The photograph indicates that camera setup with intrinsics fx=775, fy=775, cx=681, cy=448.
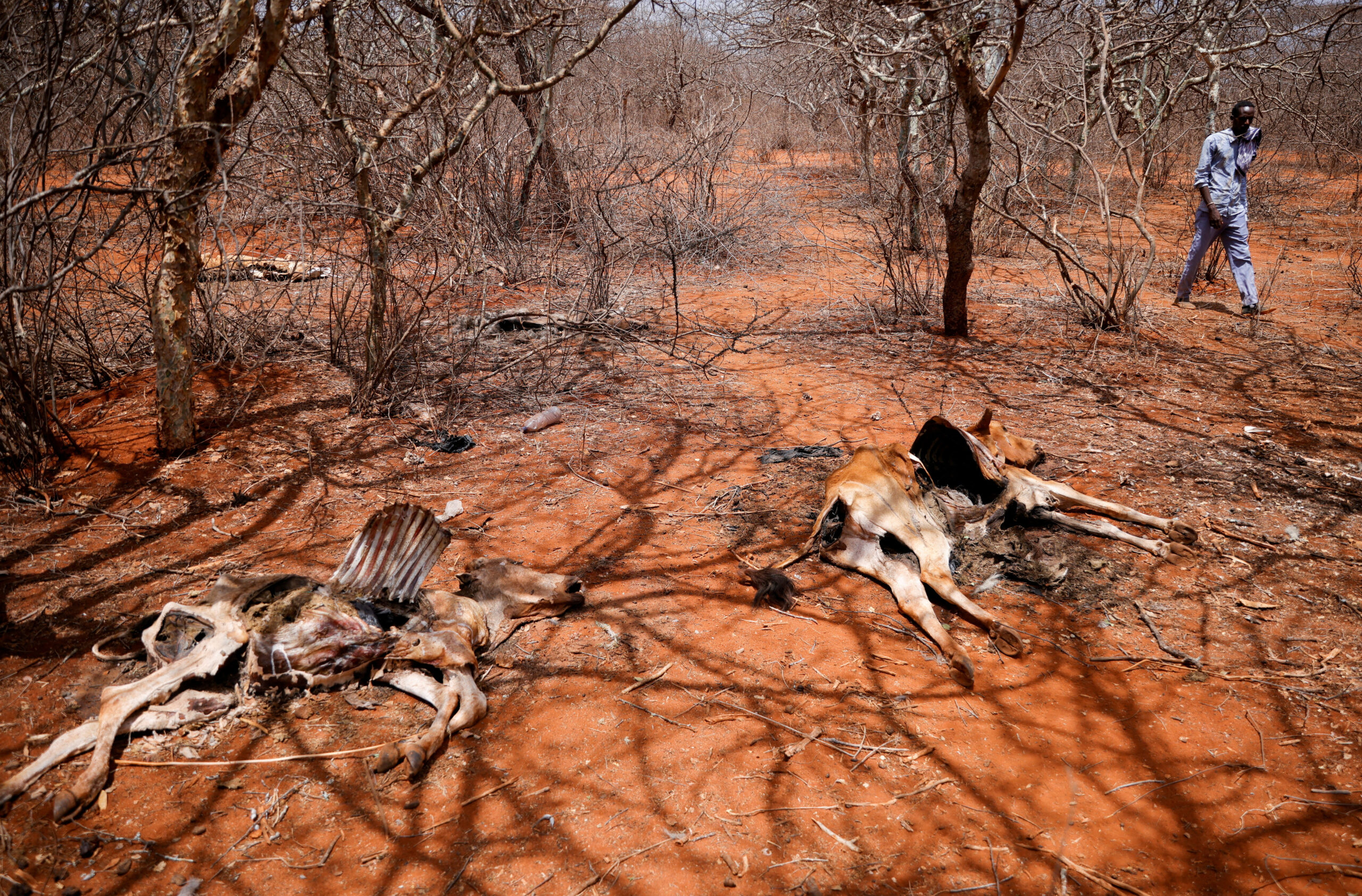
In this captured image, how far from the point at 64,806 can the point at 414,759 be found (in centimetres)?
88

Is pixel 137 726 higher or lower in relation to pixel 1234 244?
lower

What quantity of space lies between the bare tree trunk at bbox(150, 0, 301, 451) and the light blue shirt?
24.8 feet

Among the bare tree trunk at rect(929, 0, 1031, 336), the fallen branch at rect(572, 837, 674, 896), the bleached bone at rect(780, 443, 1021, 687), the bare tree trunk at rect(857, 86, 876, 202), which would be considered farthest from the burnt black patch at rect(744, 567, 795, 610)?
the bare tree trunk at rect(857, 86, 876, 202)

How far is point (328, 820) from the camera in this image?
2.11 metres

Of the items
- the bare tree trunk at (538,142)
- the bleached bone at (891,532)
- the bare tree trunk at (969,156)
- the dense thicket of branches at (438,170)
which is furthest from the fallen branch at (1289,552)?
the bare tree trunk at (538,142)

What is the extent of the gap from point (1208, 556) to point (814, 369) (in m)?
3.17

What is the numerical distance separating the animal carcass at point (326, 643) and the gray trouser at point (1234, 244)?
25.0 ft

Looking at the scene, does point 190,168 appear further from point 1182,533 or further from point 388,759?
point 1182,533

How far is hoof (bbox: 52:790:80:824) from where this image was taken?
2.02 metres

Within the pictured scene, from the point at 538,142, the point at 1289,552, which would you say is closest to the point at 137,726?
the point at 1289,552

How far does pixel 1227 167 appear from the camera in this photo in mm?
7078

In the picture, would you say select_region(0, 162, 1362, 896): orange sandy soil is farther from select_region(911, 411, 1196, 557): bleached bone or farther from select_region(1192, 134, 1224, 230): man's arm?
select_region(1192, 134, 1224, 230): man's arm

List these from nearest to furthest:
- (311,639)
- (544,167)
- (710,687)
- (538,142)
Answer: (311,639), (710,687), (538,142), (544,167)

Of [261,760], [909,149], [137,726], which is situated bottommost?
[261,760]
